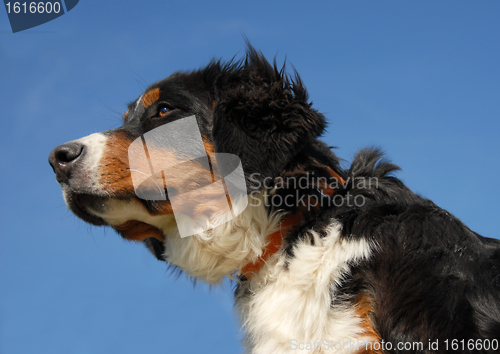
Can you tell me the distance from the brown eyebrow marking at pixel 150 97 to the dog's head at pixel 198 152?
0.42 ft

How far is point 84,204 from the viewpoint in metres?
3.44

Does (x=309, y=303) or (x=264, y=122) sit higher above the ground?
(x=264, y=122)

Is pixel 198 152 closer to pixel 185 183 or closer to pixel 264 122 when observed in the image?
pixel 185 183

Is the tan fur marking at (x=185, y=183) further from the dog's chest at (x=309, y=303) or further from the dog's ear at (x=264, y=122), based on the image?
the dog's chest at (x=309, y=303)

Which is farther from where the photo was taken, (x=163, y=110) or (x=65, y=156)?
(x=163, y=110)

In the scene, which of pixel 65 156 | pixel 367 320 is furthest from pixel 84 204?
pixel 367 320

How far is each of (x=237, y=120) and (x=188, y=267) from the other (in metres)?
1.35

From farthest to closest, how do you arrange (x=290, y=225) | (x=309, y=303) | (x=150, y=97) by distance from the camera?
(x=150, y=97) < (x=290, y=225) < (x=309, y=303)

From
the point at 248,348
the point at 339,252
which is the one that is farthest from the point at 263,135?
the point at 248,348

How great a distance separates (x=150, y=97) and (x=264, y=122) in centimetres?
126

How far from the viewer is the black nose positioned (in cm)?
325

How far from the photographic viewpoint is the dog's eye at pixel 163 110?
3.79 m

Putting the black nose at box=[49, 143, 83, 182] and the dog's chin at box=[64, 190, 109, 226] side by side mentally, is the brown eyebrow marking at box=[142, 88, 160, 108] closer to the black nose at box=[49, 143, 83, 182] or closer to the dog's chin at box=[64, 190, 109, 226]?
the black nose at box=[49, 143, 83, 182]

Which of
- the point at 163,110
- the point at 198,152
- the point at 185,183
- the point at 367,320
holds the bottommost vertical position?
the point at 367,320
